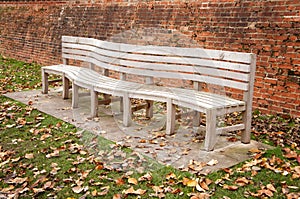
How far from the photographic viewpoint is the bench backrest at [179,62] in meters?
4.06

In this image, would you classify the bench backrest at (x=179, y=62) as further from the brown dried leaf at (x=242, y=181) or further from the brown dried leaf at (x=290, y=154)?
the brown dried leaf at (x=242, y=181)

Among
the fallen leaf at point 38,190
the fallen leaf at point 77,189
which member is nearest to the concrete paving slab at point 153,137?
the fallen leaf at point 77,189

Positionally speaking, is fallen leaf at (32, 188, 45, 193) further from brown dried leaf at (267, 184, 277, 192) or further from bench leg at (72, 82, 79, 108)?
bench leg at (72, 82, 79, 108)

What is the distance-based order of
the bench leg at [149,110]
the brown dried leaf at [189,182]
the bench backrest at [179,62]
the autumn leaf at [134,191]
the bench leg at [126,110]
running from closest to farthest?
the autumn leaf at [134,191] → the brown dried leaf at [189,182] → the bench backrest at [179,62] → the bench leg at [126,110] → the bench leg at [149,110]

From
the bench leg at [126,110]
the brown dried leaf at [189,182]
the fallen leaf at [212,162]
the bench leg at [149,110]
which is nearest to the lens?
the brown dried leaf at [189,182]

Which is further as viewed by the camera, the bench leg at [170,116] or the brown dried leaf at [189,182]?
the bench leg at [170,116]

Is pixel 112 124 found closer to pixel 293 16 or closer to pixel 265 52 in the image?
pixel 265 52

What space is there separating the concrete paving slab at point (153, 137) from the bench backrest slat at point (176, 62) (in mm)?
647

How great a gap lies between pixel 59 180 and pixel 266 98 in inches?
131

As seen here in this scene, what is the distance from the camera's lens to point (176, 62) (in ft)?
15.8

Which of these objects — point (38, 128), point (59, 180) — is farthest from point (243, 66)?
point (38, 128)

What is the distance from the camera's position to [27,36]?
11.5m

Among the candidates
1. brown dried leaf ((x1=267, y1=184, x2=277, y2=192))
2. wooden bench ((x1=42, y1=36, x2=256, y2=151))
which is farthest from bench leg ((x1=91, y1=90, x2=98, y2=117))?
brown dried leaf ((x1=267, y1=184, x2=277, y2=192))

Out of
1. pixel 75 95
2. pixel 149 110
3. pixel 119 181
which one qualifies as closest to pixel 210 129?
pixel 119 181
